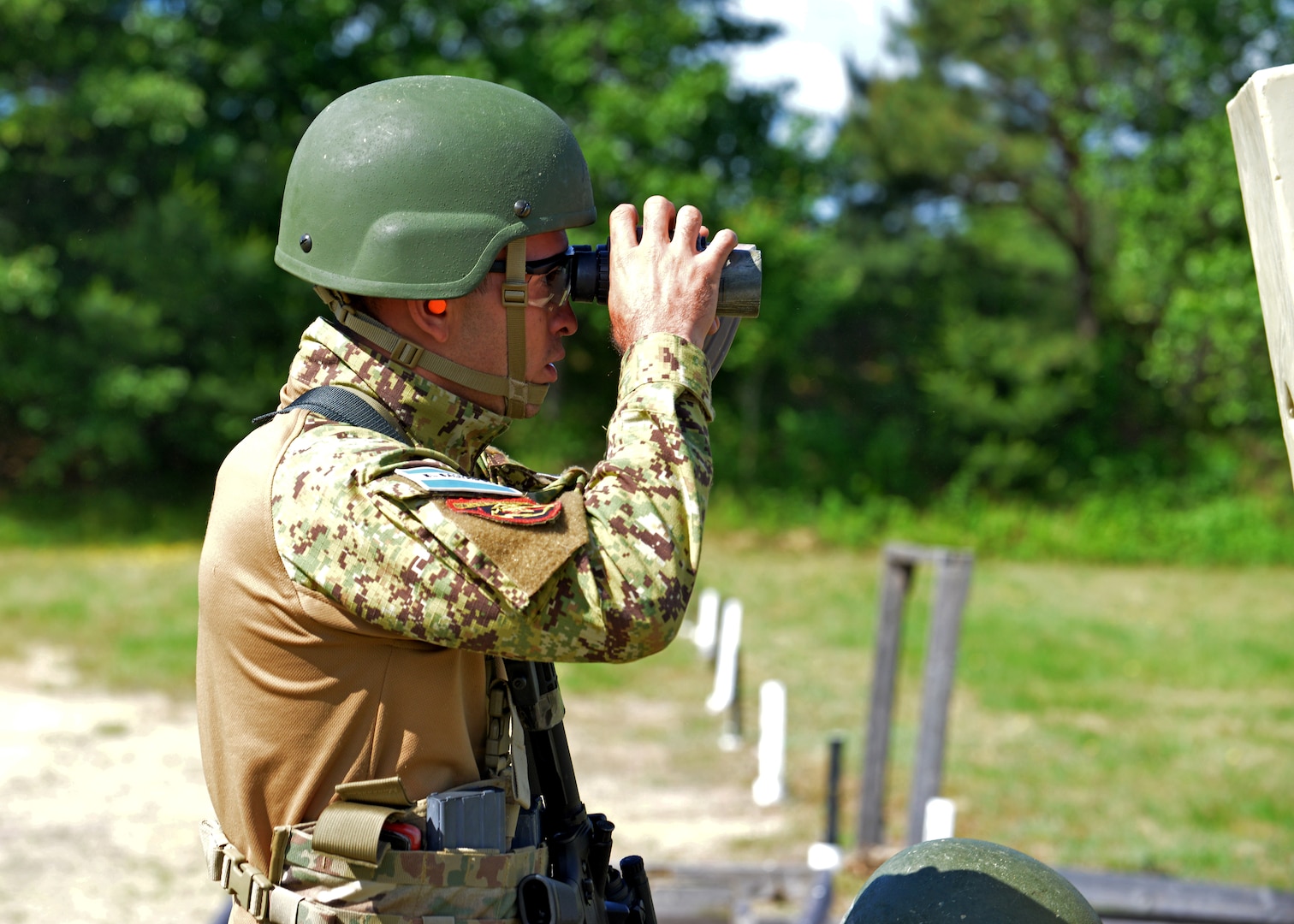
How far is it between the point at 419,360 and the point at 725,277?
1.54 feet

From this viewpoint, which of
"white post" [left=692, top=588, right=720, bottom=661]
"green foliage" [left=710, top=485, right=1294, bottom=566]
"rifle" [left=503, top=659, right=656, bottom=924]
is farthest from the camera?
"green foliage" [left=710, top=485, right=1294, bottom=566]

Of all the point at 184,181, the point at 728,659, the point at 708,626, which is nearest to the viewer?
the point at 728,659

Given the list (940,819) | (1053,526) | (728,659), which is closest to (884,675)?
(940,819)

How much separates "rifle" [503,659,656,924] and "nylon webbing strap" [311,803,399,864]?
322 millimetres

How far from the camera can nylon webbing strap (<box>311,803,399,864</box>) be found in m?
1.92

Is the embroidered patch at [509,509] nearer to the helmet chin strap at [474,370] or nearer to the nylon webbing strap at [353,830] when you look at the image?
the helmet chin strap at [474,370]

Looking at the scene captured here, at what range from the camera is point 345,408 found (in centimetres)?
205

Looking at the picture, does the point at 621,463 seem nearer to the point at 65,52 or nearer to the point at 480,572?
the point at 480,572

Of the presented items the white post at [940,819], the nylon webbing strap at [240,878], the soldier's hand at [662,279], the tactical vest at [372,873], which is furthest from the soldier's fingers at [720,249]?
the white post at [940,819]

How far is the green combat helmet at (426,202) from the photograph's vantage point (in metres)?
2.09

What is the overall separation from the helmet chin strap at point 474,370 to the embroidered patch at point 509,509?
338mm

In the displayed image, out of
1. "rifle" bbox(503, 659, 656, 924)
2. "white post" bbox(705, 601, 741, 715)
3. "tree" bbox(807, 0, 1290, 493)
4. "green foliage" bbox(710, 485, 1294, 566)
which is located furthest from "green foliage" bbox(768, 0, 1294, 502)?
"rifle" bbox(503, 659, 656, 924)

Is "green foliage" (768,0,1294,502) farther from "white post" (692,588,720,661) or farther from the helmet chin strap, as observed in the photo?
the helmet chin strap

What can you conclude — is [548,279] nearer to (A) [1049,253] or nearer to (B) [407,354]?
(B) [407,354]
